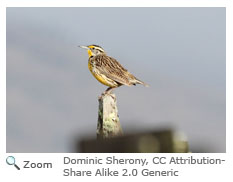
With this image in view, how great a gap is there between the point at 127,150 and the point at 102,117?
5241mm

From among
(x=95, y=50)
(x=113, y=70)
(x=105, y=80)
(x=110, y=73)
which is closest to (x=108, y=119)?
(x=105, y=80)

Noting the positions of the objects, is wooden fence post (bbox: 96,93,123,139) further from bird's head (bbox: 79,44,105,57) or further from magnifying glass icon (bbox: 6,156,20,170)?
bird's head (bbox: 79,44,105,57)

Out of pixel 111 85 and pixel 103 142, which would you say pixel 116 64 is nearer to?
pixel 111 85

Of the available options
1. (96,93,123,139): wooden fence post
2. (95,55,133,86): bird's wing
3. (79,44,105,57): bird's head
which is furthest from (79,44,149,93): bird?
(96,93,123,139): wooden fence post

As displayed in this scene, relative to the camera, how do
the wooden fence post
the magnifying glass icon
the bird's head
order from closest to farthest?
1. the magnifying glass icon
2. the wooden fence post
3. the bird's head

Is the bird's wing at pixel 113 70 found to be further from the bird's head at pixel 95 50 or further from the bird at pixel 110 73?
the bird's head at pixel 95 50

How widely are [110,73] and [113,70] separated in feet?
0.50

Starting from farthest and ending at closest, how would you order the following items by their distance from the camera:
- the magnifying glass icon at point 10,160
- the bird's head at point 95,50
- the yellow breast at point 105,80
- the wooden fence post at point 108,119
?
the bird's head at point 95,50, the yellow breast at point 105,80, the wooden fence post at point 108,119, the magnifying glass icon at point 10,160

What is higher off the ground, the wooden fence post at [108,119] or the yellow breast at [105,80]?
the yellow breast at [105,80]

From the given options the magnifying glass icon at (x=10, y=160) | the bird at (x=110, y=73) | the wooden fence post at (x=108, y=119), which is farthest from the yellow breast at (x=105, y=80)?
the magnifying glass icon at (x=10, y=160)

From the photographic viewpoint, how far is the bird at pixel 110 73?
11.1 m

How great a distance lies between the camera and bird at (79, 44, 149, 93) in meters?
11.1

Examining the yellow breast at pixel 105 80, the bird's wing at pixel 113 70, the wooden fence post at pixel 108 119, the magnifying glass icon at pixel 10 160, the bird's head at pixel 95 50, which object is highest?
the bird's head at pixel 95 50

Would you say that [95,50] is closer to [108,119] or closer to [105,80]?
[105,80]
